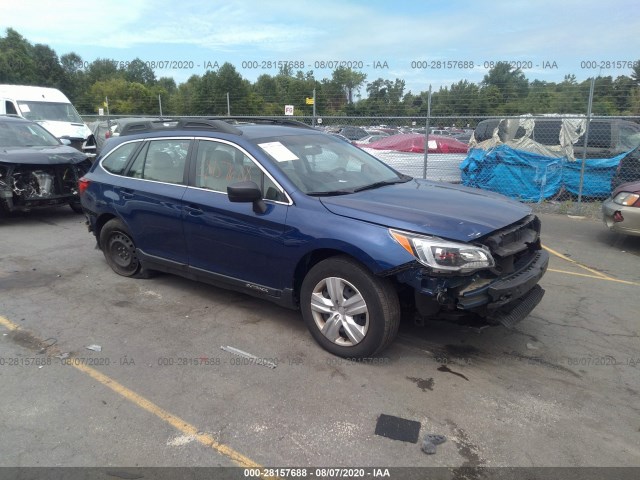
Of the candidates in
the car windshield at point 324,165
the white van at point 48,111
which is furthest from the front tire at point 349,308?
the white van at point 48,111

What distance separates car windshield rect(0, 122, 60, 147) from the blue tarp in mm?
8833

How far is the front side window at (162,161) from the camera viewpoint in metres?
4.62

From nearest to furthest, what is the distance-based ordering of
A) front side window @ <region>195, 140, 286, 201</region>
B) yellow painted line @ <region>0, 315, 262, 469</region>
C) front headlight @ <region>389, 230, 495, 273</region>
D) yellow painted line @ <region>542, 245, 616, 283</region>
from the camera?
1. yellow painted line @ <region>0, 315, 262, 469</region>
2. front headlight @ <region>389, 230, 495, 273</region>
3. front side window @ <region>195, 140, 286, 201</region>
4. yellow painted line @ <region>542, 245, 616, 283</region>

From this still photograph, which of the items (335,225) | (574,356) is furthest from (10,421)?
(574,356)

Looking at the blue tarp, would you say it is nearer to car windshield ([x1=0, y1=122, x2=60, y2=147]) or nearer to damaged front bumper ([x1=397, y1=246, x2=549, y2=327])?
damaged front bumper ([x1=397, y1=246, x2=549, y2=327])

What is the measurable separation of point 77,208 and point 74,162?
1.11 metres

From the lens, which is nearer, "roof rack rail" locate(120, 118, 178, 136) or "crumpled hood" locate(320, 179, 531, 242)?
"crumpled hood" locate(320, 179, 531, 242)

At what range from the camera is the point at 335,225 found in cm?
356

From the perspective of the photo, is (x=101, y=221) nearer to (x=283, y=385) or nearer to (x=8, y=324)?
(x=8, y=324)

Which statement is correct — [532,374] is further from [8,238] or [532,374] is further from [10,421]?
[8,238]

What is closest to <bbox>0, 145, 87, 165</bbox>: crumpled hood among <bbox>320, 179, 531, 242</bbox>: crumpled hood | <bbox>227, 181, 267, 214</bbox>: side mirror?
<bbox>227, 181, 267, 214</bbox>: side mirror

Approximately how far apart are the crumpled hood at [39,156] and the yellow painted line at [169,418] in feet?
17.9

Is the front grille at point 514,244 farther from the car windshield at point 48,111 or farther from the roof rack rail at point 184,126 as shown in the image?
the car windshield at point 48,111

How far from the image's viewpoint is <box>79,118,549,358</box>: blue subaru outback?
11.0 ft
